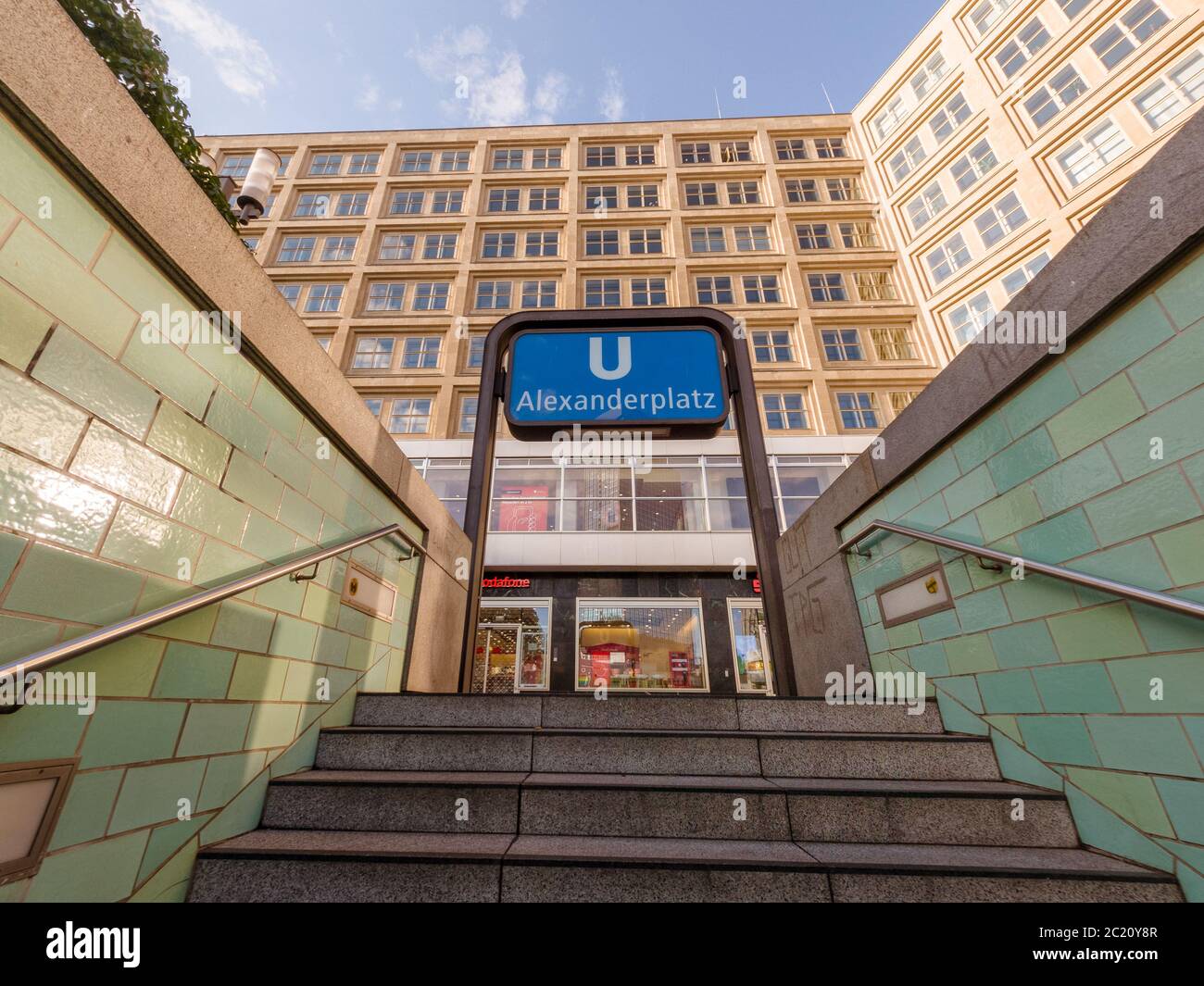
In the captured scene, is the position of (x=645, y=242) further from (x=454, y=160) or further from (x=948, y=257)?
(x=948, y=257)

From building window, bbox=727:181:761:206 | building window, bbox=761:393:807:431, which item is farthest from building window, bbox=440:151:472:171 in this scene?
building window, bbox=761:393:807:431

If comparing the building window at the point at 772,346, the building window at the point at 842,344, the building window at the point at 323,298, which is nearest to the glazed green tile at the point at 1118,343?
the building window at the point at 772,346

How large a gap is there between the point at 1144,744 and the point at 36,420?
3.86 metres

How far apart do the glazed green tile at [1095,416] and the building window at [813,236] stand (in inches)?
745

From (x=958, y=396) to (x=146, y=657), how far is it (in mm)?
3857

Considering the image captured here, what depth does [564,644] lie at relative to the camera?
36.4 feet

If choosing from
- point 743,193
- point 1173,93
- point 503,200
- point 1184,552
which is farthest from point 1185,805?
point 503,200

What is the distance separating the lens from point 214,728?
197 centimetres

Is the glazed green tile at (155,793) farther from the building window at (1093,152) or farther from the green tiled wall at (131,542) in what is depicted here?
the building window at (1093,152)

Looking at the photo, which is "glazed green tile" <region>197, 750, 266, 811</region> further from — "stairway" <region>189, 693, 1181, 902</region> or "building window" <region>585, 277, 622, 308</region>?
"building window" <region>585, 277, 622, 308</region>

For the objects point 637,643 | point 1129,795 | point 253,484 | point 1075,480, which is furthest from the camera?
point 637,643

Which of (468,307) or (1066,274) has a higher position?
(468,307)
